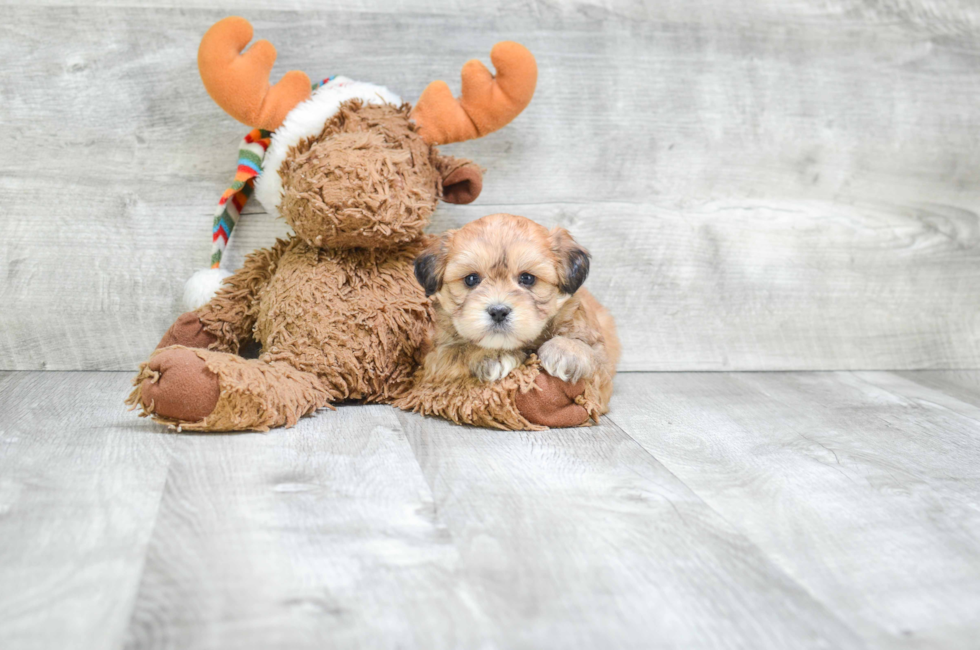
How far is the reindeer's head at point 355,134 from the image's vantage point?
1.91 m

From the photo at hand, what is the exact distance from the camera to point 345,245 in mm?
2021

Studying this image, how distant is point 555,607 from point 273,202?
4.67 ft

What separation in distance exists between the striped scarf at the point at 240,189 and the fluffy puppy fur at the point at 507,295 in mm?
614

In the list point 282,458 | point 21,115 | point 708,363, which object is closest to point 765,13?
point 708,363

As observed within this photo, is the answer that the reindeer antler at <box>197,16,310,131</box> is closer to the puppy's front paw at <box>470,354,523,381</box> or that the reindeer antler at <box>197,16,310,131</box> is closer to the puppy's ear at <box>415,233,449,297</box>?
the puppy's ear at <box>415,233,449,297</box>

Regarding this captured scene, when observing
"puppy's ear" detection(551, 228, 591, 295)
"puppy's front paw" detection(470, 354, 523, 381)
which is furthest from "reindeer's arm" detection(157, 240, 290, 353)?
"puppy's ear" detection(551, 228, 591, 295)

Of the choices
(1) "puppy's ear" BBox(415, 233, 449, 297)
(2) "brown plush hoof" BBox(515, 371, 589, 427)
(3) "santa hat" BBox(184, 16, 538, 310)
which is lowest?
(2) "brown plush hoof" BBox(515, 371, 589, 427)

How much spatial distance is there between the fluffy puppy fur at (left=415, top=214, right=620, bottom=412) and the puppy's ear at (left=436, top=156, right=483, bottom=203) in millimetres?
297

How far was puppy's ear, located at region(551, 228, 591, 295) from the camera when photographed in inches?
73.2

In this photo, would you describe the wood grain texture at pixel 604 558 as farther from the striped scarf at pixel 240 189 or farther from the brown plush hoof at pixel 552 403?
the striped scarf at pixel 240 189

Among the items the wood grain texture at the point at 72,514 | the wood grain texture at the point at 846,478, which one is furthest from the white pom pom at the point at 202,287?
the wood grain texture at the point at 846,478

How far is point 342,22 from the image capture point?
235cm

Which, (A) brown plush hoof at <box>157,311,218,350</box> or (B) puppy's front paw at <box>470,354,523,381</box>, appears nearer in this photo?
(B) puppy's front paw at <box>470,354,523,381</box>

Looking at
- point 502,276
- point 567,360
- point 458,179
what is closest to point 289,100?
point 458,179
